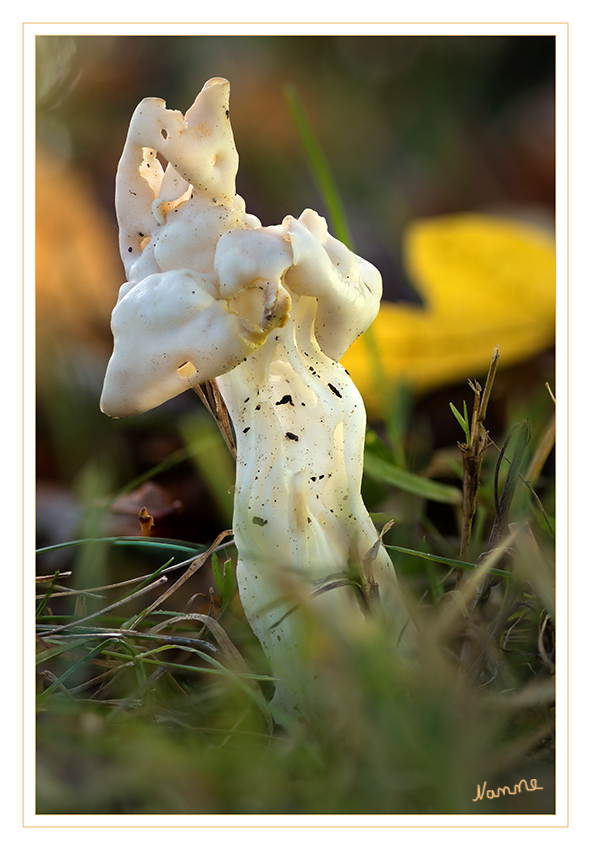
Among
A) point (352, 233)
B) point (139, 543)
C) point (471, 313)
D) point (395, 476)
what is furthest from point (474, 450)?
point (352, 233)

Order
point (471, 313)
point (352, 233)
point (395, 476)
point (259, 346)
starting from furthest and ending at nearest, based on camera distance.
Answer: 1. point (352, 233)
2. point (471, 313)
3. point (395, 476)
4. point (259, 346)

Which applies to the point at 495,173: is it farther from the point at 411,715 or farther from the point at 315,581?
the point at 411,715

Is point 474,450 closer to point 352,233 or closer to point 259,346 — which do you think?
point 259,346

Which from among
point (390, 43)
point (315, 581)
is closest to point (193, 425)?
point (315, 581)

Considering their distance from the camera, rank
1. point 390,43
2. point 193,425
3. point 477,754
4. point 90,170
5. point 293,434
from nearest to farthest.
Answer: point 477,754 → point 293,434 → point 193,425 → point 390,43 → point 90,170

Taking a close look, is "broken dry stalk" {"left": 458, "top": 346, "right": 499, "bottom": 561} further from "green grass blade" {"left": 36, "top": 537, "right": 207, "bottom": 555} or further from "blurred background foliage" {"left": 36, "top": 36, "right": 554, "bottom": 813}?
"green grass blade" {"left": 36, "top": 537, "right": 207, "bottom": 555}

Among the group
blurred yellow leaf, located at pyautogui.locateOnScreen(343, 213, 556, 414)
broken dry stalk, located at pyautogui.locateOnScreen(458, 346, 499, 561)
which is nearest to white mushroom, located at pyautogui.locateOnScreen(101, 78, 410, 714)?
broken dry stalk, located at pyautogui.locateOnScreen(458, 346, 499, 561)
